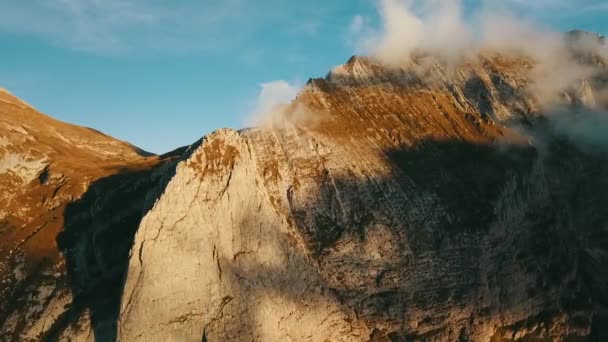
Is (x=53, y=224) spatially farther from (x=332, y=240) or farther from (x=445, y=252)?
(x=445, y=252)

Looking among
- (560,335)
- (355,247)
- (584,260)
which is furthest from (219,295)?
(584,260)

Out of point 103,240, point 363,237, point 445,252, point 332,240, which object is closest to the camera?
point 332,240

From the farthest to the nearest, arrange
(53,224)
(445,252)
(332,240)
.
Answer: (53,224), (445,252), (332,240)

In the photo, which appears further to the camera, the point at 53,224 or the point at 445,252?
the point at 53,224

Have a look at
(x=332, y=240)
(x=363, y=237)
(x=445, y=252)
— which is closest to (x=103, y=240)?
(x=332, y=240)

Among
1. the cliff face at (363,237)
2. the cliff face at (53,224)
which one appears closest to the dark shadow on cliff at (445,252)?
the cliff face at (363,237)
